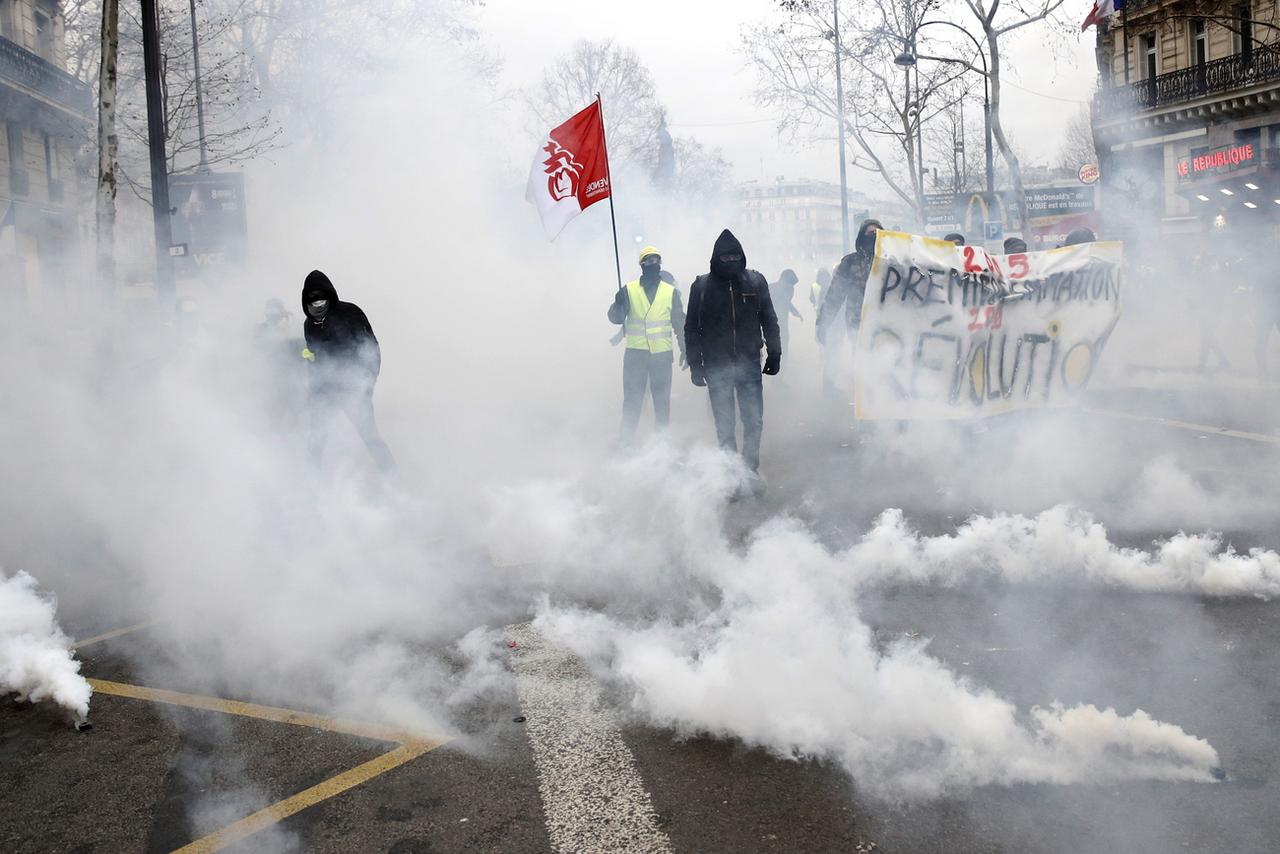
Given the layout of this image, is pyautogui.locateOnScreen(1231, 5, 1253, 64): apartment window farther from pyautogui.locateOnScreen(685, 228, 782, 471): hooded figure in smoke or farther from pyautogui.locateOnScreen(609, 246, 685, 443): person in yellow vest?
pyautogui.locateOnScreen(685, 228, 782, 471): hooded figure in smoke

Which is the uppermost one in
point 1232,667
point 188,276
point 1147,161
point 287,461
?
point 1147,161

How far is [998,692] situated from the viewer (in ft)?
10.4

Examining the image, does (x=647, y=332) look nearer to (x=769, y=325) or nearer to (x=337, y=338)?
(x=769, y=325)

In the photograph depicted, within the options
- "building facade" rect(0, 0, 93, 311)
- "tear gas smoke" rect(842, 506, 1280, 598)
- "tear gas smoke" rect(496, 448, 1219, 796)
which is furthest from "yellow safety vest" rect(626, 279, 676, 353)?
"building facade" rect(0, 0, 93, 311)

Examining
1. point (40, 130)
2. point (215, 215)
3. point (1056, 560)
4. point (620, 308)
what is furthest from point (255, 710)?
point (40, 130)

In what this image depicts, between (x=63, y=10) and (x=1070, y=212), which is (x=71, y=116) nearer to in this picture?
(x=63, y=10)

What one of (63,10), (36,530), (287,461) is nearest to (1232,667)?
(287,461)

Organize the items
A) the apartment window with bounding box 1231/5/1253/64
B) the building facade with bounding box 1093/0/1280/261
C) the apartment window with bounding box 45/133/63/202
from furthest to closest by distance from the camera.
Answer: the apartment window with bounding box 1231/5/1253/64, the building facade with bounding box 1093/0/1280/261, the apartment window with bounding box 45/133/63/202

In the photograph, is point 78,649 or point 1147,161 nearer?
point 78,649

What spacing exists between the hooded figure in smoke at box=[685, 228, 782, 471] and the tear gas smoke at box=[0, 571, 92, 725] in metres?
3.94

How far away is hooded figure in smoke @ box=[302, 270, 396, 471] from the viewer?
21.0ft

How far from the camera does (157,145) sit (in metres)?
10.3

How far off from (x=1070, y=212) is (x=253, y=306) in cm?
3724

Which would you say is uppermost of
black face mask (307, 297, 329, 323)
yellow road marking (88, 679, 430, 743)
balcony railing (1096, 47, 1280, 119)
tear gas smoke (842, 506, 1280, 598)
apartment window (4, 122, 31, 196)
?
balcony railing (1096, 47, 1280, 119)
